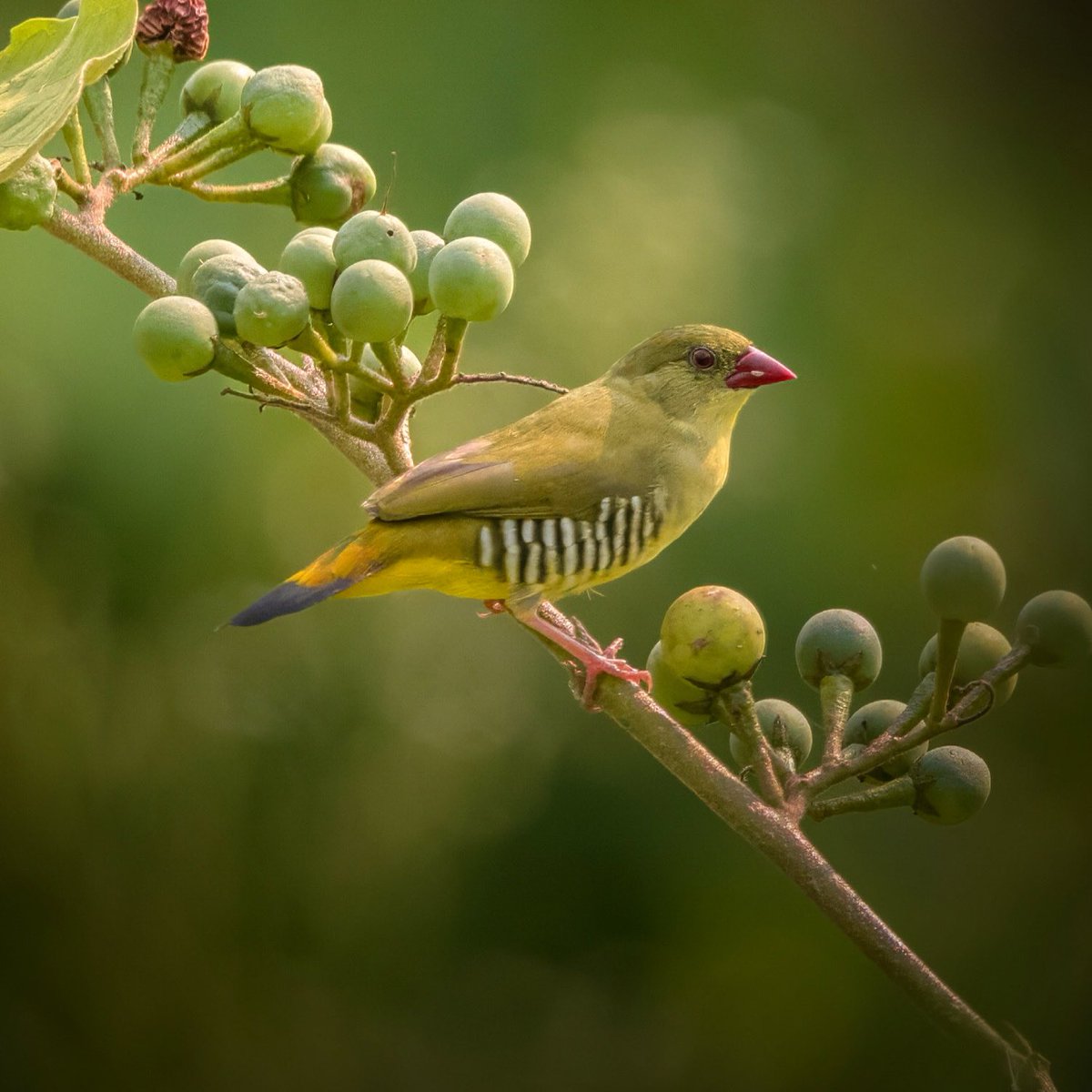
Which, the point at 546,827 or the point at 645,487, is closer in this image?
the point at 645,487

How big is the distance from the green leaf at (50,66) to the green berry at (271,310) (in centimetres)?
23

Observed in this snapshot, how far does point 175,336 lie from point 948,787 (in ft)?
2.74

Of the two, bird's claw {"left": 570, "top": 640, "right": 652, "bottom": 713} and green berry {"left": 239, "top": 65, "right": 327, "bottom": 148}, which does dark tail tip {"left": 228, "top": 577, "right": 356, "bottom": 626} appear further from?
green berry {"left": 239, "top": 65, "right": 327, "bottom": 148}

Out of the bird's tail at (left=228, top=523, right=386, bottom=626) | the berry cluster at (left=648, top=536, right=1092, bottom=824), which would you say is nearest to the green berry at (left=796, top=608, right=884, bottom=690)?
the berry cluster at (left=648, top=536, right=1092, bottom=824)

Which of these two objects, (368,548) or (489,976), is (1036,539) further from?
(368,548)

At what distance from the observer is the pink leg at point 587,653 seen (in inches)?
59.9

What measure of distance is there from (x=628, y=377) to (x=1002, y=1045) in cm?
124

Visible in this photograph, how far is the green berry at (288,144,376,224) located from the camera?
164 centimetres

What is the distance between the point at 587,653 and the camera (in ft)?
5.17

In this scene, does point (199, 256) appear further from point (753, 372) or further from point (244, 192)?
point (753, 372)

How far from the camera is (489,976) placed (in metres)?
3.09

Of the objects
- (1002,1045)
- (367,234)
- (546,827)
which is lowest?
(546,827)

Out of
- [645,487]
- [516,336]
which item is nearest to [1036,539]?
[516,336]

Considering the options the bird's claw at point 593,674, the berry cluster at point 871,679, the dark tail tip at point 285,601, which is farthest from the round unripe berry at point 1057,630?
the dark tail tip at point 285,601
